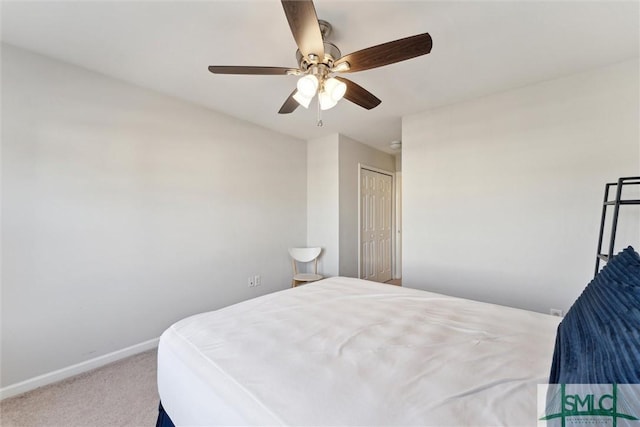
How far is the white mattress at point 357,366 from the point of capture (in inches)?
29.3

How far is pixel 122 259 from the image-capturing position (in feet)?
7.18

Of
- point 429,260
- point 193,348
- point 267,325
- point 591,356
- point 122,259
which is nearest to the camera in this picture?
point 591,356

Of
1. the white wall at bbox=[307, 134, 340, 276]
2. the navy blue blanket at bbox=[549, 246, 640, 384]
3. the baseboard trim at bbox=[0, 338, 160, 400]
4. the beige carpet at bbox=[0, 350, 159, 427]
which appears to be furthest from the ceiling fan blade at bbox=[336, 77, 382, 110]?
the baseboard trim at bbox=[0, 338, 160, 400]

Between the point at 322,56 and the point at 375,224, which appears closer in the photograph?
the point at 322,56

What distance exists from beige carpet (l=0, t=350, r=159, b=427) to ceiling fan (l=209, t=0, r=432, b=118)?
213 centimetres

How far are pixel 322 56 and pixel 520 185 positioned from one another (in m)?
2.10

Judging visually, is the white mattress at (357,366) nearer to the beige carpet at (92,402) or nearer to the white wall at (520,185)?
the beige carpet at (92,402)

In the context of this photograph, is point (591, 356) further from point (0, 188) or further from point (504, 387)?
point (0, 188)

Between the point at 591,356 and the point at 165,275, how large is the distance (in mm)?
2821

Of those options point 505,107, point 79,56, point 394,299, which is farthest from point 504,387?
point 79,56

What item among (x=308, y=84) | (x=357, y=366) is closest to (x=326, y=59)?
(x=308, y=84)

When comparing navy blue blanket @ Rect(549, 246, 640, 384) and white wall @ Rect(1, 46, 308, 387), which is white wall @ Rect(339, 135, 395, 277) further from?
navy blue blanket @ Rect(549, 246, 640, 384)

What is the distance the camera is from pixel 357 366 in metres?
0.94

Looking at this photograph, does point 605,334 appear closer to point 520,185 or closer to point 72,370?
point 520,185
